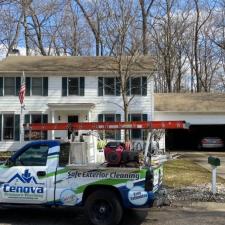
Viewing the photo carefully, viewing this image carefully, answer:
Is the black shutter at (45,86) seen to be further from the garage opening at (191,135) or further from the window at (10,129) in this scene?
the garage opening at (191,135)

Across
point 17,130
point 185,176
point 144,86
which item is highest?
point 144,86

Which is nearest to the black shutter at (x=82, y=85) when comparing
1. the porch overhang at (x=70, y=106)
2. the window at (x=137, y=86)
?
the porch overhang at (x=70, y=106)

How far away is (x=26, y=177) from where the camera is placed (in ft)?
31.9

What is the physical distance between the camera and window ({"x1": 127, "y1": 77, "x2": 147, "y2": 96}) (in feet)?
107

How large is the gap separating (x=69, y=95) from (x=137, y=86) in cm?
455

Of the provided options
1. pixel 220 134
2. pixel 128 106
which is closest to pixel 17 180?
pixel 128 106

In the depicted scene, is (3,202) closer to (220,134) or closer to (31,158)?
(31,158)

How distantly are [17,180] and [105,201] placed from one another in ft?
5.94

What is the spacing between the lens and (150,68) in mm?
32688

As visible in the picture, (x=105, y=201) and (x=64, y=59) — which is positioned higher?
(x=64, y=59)

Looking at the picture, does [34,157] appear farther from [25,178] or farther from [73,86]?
[73,86]

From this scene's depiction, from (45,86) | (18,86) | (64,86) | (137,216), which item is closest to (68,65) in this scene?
(64,86)

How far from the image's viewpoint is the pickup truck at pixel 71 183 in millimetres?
9312

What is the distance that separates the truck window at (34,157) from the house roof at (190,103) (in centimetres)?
2569
